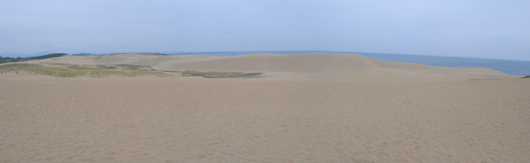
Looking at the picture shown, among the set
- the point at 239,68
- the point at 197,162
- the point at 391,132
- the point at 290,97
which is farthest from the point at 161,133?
the point at 239,68

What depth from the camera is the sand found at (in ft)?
18.5

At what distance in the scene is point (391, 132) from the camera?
287 inches

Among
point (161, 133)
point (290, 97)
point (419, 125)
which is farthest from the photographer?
point (290, 97)

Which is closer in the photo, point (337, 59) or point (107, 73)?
point (107, 73)

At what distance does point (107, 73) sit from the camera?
2253 cm

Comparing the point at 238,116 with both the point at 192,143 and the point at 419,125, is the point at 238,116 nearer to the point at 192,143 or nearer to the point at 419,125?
the point at 192,143

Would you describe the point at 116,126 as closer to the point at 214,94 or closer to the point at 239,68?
the point at 214,94

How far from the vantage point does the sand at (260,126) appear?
5.63m

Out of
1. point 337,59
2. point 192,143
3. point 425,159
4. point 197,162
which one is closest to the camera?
point 197,162

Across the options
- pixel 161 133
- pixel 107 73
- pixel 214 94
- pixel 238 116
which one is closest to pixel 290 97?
pixel 214 94

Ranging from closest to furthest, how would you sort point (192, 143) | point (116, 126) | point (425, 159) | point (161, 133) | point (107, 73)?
1. point (425, 159)
2. point (192, 143)
3. point (161, 133)
4. point (116, 126)
5. point (107, 73)

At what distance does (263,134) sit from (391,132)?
3.46m

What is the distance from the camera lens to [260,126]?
7816 millimetres

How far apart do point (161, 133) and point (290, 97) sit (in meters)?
7.22
